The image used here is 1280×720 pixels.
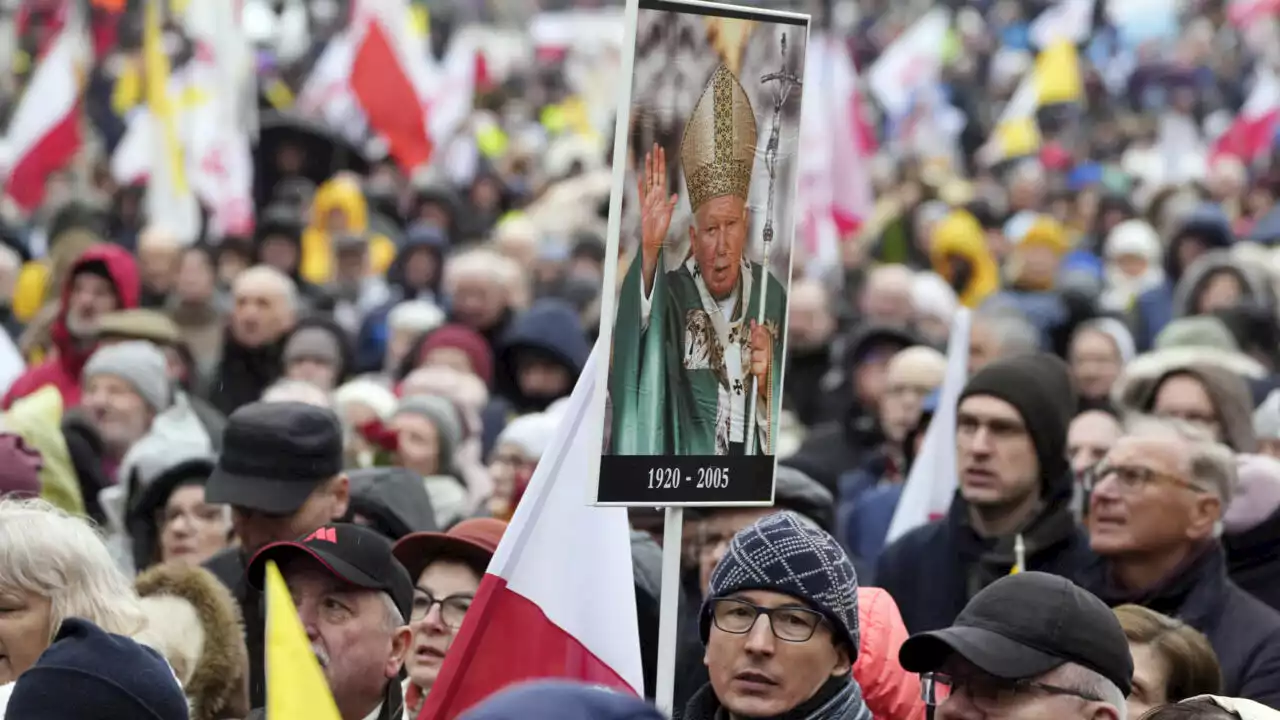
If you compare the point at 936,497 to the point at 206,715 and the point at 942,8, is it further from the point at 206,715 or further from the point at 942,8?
the point at 942,8

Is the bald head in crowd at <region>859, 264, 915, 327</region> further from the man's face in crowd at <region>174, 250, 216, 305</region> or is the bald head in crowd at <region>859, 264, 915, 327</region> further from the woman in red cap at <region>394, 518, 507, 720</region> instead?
the woman in red cap at <region>394, 518, 507, 720</region>

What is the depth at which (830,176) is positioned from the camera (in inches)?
685

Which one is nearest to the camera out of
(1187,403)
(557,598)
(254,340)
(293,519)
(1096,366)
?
(557,598)

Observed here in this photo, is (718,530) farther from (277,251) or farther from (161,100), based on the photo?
(161,100)

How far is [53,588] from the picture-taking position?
5.09 meters

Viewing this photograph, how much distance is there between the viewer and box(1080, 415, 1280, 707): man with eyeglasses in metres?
6.39

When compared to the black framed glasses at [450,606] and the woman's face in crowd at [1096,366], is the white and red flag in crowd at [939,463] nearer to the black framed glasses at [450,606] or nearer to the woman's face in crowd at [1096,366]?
the woman's face in crowd at [1096,366]

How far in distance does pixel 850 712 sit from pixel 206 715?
5.99 ft

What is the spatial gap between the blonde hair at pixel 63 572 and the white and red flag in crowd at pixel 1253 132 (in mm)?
17247

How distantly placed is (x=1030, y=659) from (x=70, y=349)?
685 centimetres

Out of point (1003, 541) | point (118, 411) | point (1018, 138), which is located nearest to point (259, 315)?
point (118, 411)

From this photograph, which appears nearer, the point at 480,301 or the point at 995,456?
the point at 995,456

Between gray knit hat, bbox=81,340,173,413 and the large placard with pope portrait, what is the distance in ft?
15.8

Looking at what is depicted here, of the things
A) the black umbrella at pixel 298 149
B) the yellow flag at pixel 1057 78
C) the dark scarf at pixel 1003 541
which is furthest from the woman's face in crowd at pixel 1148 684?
the yellow flag at pixel 1057 78
